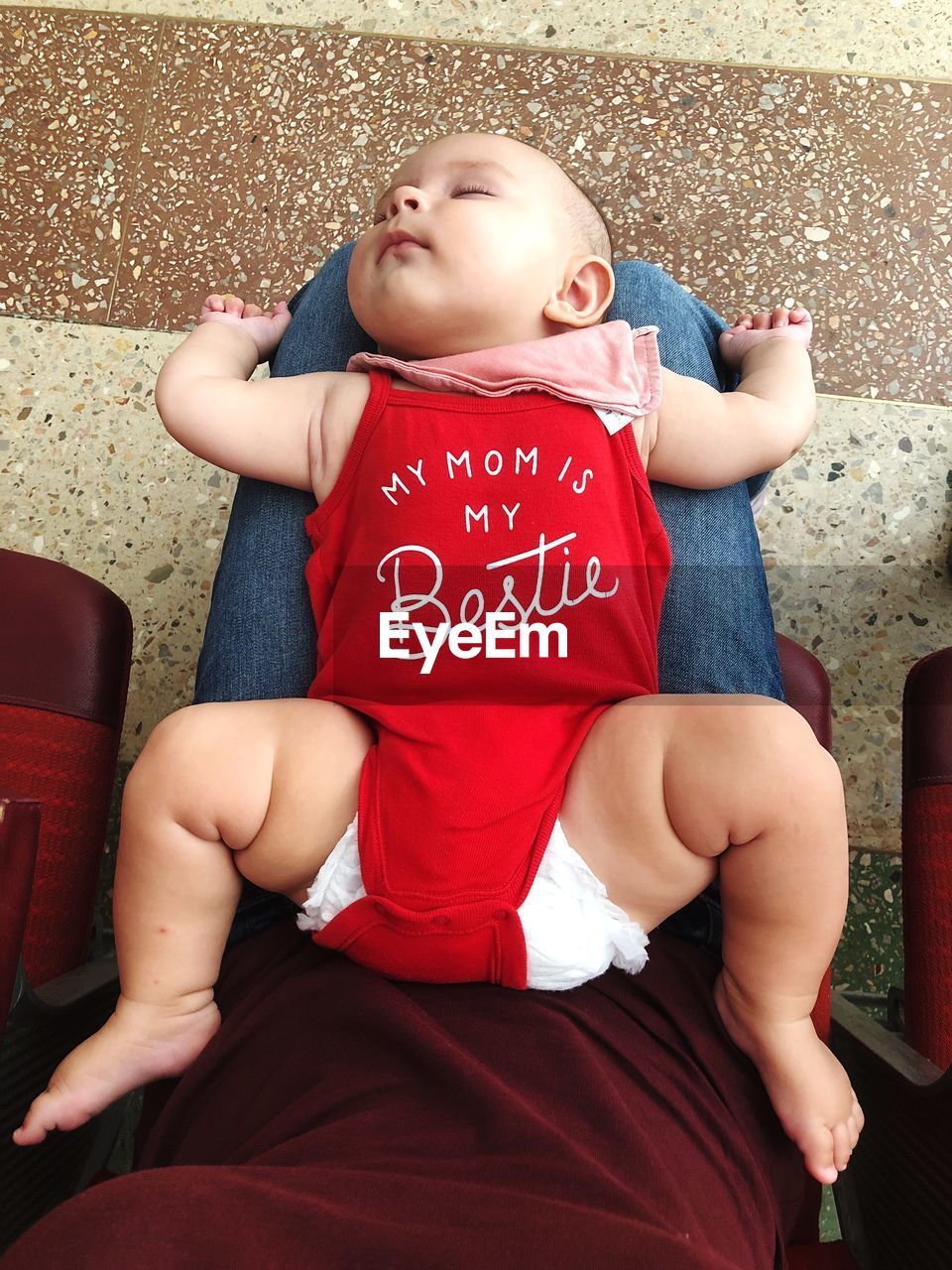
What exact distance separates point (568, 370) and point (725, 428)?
0.62 ft

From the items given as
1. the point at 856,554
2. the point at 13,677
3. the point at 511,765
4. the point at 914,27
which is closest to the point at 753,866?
the point at 511,765

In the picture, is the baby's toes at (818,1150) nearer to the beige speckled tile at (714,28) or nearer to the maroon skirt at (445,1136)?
the maroon skirt at (445,1136)

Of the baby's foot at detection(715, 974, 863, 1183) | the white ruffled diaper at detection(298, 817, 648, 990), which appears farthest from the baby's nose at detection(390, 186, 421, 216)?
the baby's foot at detection(715, 974, 863, 1183)

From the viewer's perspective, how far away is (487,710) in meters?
1.04

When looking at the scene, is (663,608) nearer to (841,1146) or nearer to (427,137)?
(841,1146)

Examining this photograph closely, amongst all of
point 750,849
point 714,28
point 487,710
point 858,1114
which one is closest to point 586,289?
point 487,710

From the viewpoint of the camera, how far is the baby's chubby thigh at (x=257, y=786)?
0.98 m

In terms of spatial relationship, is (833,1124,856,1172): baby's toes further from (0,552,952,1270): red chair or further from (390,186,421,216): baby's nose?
(390,186,421,216): baby's nose

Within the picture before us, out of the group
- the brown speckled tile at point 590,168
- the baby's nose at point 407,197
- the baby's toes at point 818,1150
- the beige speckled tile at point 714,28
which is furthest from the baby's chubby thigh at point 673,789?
the beige speckled tile at point 714,28

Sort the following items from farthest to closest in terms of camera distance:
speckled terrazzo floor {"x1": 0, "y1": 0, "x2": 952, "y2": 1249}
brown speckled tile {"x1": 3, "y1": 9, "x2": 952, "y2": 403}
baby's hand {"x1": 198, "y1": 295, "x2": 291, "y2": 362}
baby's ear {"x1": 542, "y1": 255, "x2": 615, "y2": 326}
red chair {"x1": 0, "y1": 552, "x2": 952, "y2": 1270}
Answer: brown speckled tile {"x1": 3, "y1": 9, "x2": 952, "y2": 403} → speckled terrazzo floor {"x1": 0, "y1": 0, "x2": 952, "y2": 1249} → baby's hand {"x1": 198, "y1": 295, "x2": 291, "y2": 362} → baby's ear {"x1": 542, "y1": 255, "x2": 615, "y2": 326} → red chair {"x1": 0, "y1": 552, "x2": 952, "y2": 1270}

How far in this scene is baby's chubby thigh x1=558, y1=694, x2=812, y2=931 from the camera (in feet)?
3.00

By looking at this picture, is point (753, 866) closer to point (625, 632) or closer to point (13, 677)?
point (625, 632)

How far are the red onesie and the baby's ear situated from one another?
19 cm

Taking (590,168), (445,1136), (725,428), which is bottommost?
(445,1136)
